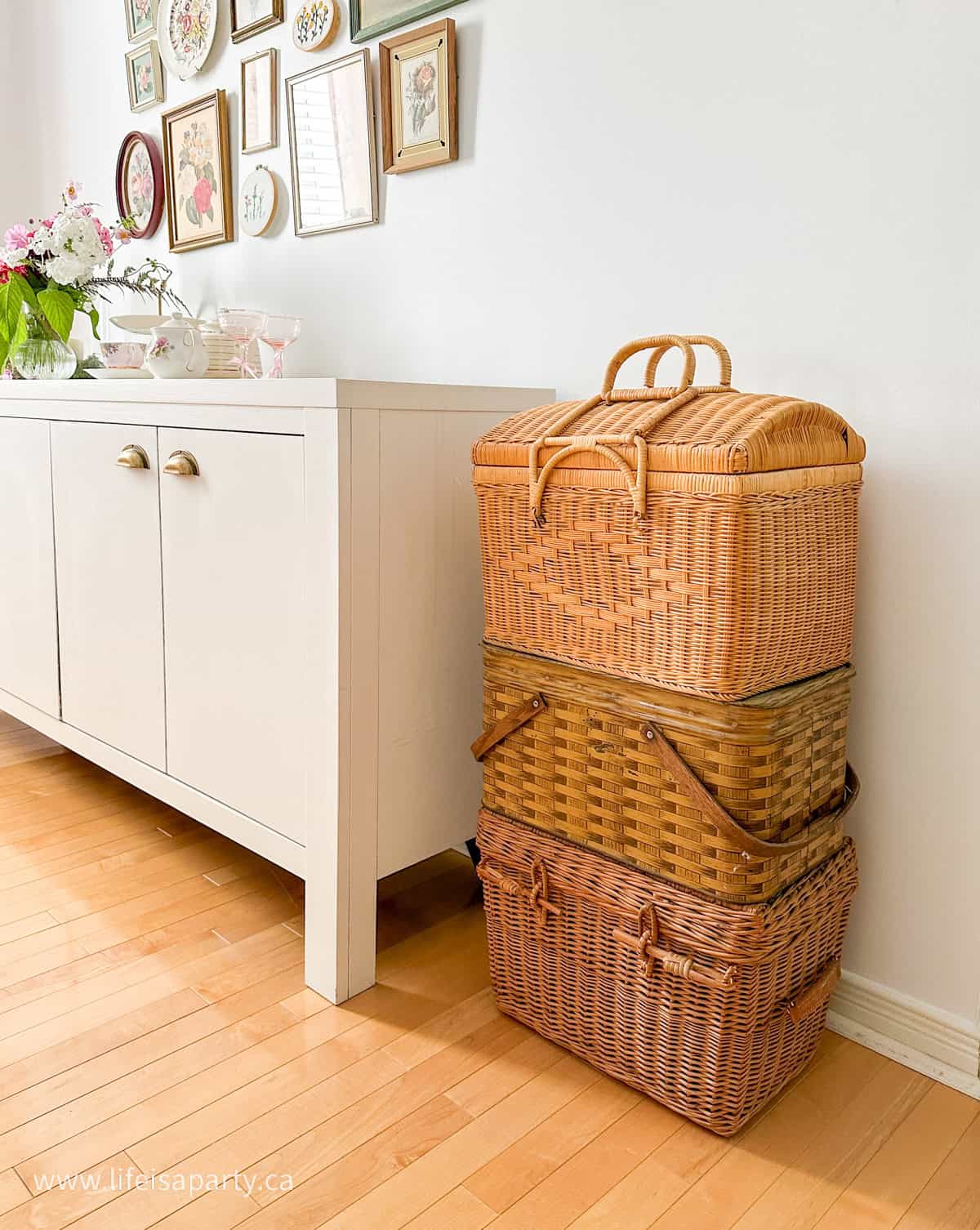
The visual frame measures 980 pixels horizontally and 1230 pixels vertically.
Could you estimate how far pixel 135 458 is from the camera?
1698mm

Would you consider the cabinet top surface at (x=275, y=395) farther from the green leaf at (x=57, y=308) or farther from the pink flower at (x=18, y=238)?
the pink flower at (x=18, y=238)

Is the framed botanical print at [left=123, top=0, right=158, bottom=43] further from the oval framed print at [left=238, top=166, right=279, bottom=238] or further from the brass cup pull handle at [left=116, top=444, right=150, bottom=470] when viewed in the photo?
the brass cup pull handle at [left=116, top=444, right=150, bottom=470]

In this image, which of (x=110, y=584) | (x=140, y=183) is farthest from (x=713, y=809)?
(x=140, y=183)

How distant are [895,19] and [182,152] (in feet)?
5.96

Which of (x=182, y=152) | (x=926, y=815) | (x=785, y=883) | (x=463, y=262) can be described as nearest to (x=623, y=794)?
(x=785, y=883)

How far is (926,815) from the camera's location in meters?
1.38

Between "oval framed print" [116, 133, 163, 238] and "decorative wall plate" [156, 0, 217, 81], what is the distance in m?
0.23

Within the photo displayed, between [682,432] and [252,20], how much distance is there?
5.58 ft

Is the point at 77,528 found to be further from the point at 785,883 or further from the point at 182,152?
the point at 785,883

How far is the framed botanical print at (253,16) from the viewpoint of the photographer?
85.3 inches

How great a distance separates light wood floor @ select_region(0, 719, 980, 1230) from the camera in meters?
1.10

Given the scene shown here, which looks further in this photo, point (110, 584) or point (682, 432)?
point (110, 584)

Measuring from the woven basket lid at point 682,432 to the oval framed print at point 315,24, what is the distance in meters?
1.16

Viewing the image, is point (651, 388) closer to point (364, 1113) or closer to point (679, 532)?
point (679, 532)
